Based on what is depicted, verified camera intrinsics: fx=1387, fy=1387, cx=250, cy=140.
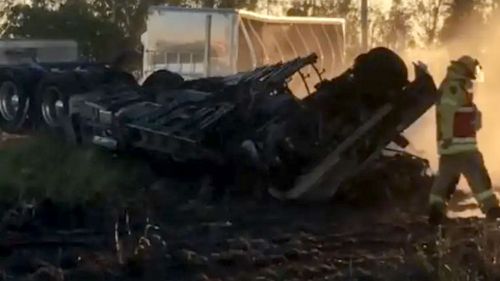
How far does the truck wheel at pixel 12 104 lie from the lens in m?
20.0

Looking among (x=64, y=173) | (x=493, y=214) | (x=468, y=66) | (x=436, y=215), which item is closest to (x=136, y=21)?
(x=64, y=173)

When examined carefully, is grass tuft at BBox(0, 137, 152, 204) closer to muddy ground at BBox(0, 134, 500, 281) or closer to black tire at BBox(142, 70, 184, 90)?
muddy ground at BBox(0, 134, 500, 281)

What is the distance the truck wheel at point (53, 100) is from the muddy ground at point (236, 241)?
13.3 ft

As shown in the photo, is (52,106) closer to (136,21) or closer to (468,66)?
(468,66)

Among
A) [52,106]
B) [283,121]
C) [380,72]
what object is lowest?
[52,106]

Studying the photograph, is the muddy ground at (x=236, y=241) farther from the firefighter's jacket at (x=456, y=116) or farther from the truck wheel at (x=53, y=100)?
the truck wheel at (x=53, y=100)

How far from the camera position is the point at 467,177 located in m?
12.7

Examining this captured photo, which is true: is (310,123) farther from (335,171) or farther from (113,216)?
(113,216)

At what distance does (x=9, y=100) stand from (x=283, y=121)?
7.60 metres

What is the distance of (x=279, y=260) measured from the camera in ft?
33.4

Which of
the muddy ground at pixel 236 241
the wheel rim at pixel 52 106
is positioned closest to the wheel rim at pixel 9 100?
the wheel rim at pixel 52 106

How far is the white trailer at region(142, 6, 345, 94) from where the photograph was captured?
2700 centimetres

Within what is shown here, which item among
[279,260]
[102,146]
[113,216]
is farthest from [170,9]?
[279,260]

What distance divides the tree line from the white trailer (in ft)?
75.3
